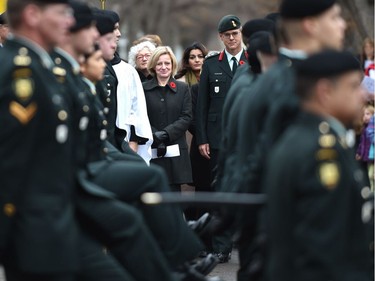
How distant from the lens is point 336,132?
6219mm

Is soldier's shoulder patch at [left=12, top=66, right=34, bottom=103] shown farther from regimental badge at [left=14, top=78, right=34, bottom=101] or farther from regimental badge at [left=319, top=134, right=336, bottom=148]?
regimental badge at [left=319, top=134, right=336, bottom=148]

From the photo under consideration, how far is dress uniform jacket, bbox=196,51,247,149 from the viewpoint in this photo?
13.5 metres

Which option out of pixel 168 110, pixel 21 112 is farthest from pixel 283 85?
pixel 168 110

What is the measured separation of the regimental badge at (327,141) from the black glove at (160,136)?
717 cm

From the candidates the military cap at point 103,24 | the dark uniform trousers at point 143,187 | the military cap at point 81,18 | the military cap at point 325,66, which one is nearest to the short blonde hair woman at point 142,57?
the military cap at point 103,24

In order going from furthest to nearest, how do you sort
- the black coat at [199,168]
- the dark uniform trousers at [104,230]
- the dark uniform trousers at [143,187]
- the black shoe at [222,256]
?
the black coat at [199,168] → the black shoe at [222,256] → the dark uniform trousers at [143,187] → the dark uniform trousers at [104,230]

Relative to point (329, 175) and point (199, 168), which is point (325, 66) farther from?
point (199, 168)

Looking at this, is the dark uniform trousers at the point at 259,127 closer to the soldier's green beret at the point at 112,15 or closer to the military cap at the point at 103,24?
the military cap at the point at 103,24

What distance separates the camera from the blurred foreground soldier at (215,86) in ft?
44.2

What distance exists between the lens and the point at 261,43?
874 cm

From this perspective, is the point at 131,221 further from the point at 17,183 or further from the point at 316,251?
the point at 316,251

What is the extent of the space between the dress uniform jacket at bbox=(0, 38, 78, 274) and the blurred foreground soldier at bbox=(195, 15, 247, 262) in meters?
6.48

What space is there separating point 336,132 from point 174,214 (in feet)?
8.34

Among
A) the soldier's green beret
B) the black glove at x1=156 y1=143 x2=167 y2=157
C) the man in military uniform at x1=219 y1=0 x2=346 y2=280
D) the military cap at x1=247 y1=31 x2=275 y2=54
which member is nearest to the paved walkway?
the black glove at x1=156 y1=143 x2=167 y2=157
